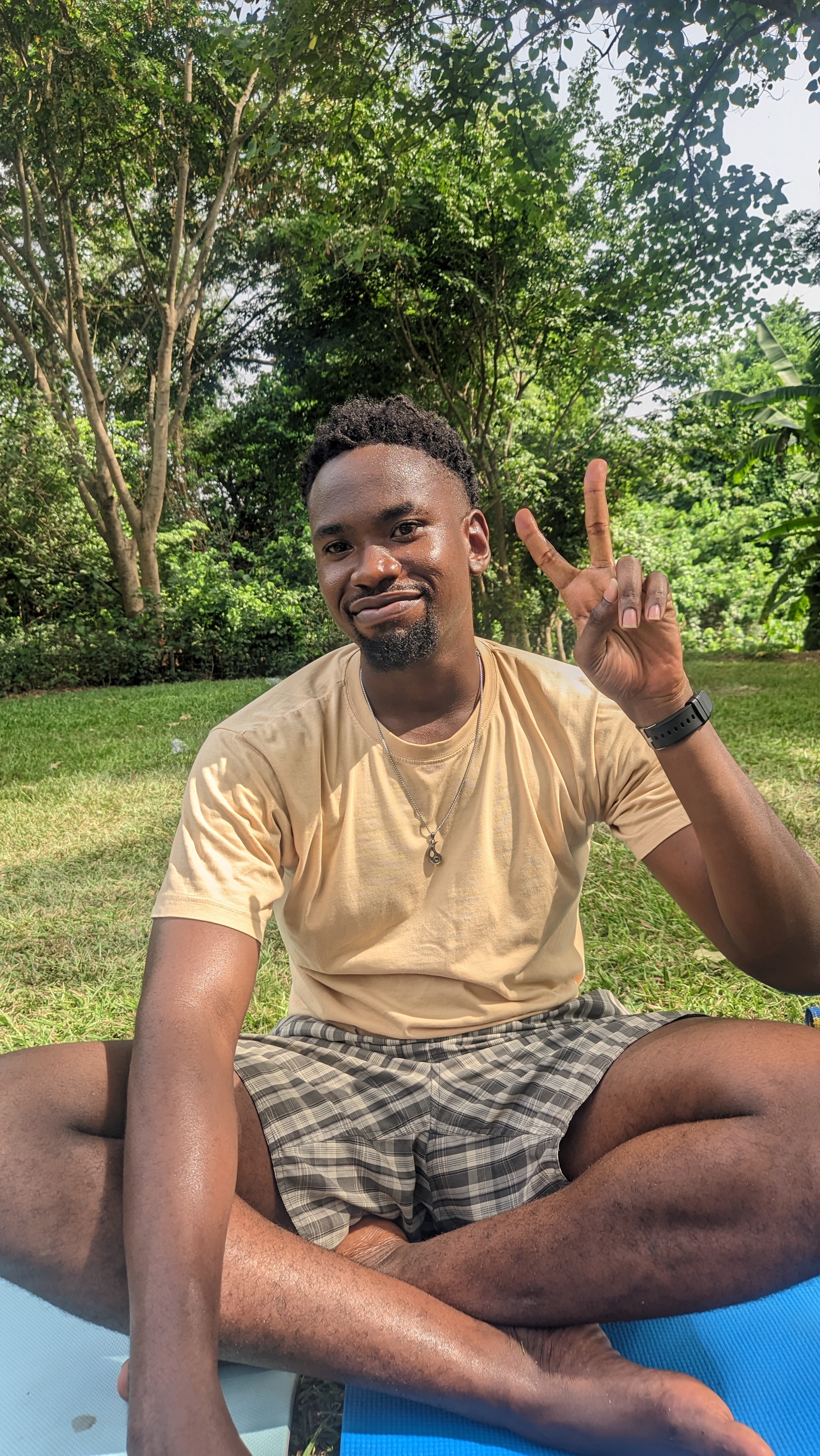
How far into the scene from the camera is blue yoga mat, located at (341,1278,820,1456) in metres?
1.30

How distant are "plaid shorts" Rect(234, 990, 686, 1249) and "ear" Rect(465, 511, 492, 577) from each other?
916 millimetres

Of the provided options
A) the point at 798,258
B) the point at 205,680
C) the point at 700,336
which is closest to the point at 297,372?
the point at 205,680

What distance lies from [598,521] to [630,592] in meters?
0.25

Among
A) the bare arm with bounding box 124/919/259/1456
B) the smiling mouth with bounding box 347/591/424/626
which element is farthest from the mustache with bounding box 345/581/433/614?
the bare arm with bounding box 124/919/259/1456

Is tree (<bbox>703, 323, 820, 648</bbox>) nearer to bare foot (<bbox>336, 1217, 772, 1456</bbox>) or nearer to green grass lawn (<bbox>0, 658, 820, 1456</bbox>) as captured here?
green grass lawn (<bbox>0, 658, 820, 1456</bbox>)

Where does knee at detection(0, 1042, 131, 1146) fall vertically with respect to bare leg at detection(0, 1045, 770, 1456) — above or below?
above

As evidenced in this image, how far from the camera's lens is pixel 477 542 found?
201 centimetres

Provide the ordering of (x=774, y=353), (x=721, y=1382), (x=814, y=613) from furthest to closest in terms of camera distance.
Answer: (x=814, y=613) → (x=774, y=353) → (x=721, y=1382)

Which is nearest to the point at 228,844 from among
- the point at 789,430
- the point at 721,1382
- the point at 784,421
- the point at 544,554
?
the point at 544,554

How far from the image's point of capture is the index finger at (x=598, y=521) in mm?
1661

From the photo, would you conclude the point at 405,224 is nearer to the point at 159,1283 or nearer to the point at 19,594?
the point at 19,594

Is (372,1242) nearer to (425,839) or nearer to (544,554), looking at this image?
(425,839)

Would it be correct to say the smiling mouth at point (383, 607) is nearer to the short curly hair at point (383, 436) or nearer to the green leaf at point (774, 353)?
the short curly hair at point (383, 436)

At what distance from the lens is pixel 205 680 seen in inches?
454
